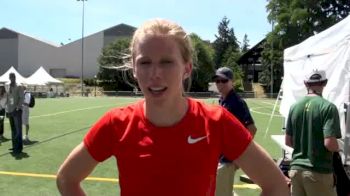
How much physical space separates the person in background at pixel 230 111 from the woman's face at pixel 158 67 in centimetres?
399

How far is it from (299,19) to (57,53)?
4789cm

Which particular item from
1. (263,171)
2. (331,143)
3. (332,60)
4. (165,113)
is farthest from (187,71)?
(332,60)

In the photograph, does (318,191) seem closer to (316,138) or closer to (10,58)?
(316,138)

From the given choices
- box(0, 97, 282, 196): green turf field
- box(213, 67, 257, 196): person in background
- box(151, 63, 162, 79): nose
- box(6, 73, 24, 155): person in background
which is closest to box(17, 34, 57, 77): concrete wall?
box(0, 97, 282, 196): green turf field

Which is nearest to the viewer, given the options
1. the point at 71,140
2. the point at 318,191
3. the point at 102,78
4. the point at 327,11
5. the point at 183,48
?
the point at 183,48

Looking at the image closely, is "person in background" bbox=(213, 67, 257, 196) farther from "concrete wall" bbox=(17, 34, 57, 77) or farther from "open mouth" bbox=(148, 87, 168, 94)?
"concrete wall" bbox=(17, 34, 57, 77)

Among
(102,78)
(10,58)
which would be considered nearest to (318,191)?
(102,78)

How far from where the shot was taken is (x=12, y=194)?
24.9ft

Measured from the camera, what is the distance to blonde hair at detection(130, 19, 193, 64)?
1.98m

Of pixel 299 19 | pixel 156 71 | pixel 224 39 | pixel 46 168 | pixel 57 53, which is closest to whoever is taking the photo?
pixel 156 71

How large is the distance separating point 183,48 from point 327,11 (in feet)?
199

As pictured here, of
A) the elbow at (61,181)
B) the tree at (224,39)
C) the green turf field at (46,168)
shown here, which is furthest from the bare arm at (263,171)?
the tree at (224,39)

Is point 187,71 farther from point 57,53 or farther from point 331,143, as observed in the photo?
point 57,53

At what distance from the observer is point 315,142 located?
16.1 ft
